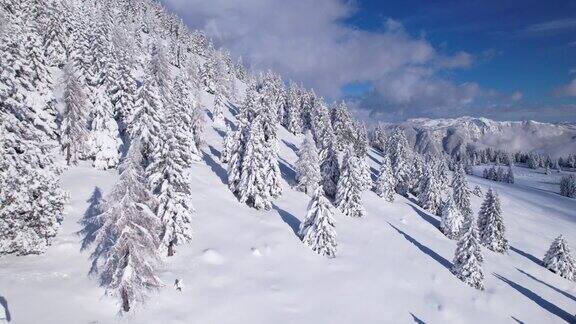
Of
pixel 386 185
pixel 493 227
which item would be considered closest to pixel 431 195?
pixel 386 185

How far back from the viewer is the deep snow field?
28844 mm

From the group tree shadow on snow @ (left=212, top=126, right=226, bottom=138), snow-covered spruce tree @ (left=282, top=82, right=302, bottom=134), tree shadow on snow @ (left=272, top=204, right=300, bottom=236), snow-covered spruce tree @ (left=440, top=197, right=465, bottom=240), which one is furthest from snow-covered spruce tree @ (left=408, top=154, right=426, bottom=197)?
tree shadow on snow @ (left=272, top=204, right=300, bottom=236)

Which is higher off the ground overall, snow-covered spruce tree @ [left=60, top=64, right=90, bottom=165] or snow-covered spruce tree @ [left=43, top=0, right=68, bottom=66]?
snow-covered spruce tree @ [left=43, top=0, right=68, bottom=66]

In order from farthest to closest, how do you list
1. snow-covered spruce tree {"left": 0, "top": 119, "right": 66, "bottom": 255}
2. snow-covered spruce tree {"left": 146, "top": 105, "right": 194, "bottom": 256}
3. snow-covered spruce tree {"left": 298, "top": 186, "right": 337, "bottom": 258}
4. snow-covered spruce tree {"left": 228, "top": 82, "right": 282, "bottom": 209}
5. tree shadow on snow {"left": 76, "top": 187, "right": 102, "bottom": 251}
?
snow-covered spruce tree {"left": 228, "top": 82, "right": 282, "bottom": 209}
snow-covered spruce tree {"left": 298, "top": 186, "right": 337, "bottom": 258}
snow-covered spruce tree {"left": 146, "top": 105, "right": 194, "bottom": 256}
tree shadow on snow {"left": 76, "top": 187, "right": 102, "bottom": 251}
snow-covered spruce tree {"left": 0, "top": 119, "right": 66, "bottom": 255}

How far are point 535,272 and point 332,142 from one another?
4247cm

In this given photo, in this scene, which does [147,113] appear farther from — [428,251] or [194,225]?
[428,251]

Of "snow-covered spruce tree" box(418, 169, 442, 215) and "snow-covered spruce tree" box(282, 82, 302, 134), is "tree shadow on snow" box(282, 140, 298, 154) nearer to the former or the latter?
"snow-covered spruce tree" box(282, 82, 302, 134)

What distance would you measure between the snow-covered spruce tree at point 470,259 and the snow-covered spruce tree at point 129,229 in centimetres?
4110

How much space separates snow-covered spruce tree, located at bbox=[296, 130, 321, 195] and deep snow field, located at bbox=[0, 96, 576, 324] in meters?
2.94

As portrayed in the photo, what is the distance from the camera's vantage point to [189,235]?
38.6 m

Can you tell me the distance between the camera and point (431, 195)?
9094 cm

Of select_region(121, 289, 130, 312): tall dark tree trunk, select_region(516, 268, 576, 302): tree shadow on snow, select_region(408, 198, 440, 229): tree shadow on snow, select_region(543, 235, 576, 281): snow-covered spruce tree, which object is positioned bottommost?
select_region(516, 268, 576, 302): tree shadow on snow

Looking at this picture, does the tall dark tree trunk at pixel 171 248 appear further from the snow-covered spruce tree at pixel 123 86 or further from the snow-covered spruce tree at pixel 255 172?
the snow-covered spruce tree at pixel 123 86

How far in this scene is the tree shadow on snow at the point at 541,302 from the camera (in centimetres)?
4934
